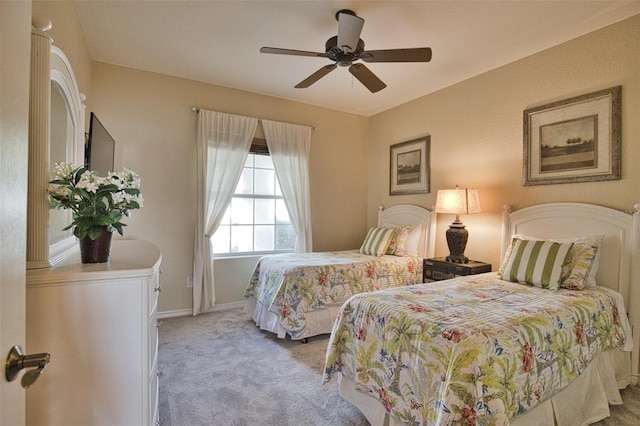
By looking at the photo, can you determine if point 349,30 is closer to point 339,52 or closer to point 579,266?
point 339,52

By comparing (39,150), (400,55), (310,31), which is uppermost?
(310,31)

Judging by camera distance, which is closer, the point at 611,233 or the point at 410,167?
the point at 611,233

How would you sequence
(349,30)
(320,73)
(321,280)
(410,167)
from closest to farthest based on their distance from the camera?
(349,30) < (320,73) < (321,280) < (410,167)

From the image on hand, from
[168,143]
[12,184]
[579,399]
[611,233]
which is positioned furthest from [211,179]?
[611,233]

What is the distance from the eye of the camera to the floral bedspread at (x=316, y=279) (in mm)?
3059

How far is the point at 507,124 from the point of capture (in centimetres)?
325

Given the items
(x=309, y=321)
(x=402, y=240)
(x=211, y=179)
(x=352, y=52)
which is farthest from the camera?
(x=402, y=240)

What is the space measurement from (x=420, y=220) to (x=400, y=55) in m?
2.28

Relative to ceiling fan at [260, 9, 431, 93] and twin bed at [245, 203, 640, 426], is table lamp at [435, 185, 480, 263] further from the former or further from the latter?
ceiling fan at [260, 9, 431, 93]

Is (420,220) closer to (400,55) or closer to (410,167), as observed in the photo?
(410,167)

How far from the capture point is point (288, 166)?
4391mm

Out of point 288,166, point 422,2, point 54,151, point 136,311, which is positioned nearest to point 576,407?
point 136,311

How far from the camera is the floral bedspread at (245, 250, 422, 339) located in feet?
10.0

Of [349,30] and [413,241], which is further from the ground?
[349,30]
